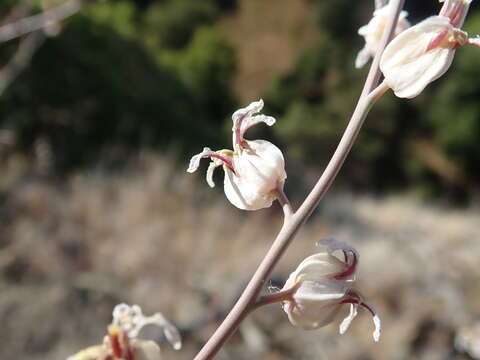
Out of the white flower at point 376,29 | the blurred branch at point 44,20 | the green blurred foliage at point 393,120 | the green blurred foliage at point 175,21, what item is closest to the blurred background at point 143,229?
the blurred branch at point 44,20

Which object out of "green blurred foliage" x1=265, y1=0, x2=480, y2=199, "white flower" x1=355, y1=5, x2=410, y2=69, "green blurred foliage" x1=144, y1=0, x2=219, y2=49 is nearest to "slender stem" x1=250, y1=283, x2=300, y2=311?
"white flower" x1=355, y1=5, x2=410, y2=69

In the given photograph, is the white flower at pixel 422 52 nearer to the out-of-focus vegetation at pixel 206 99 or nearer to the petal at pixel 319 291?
the petal at pixel 319 291

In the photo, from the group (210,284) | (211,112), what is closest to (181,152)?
(210,284)

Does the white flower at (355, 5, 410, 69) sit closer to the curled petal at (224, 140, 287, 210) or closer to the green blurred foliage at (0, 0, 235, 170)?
the curled petal at (224, 140, 287, 210)

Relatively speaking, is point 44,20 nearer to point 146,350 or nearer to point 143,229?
point 146,350

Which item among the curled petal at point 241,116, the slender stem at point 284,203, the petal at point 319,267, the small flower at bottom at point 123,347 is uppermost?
the curled petal at point 241,116
